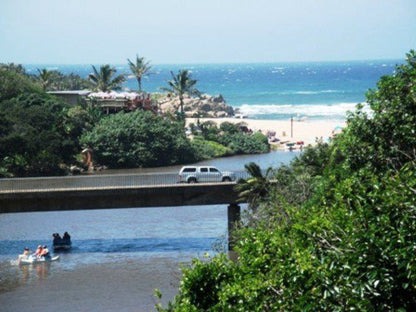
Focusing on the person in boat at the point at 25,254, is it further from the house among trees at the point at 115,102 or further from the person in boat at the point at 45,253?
the house among trees at the point at 115,102

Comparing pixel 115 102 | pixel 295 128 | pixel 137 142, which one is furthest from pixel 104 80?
pixel 295 128

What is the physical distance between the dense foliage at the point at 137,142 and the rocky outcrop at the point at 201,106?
26457 mm

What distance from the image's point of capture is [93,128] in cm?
7238

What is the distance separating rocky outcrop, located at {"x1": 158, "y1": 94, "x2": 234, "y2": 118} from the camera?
103 m

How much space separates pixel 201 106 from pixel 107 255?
239 ft

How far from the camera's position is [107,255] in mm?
40219

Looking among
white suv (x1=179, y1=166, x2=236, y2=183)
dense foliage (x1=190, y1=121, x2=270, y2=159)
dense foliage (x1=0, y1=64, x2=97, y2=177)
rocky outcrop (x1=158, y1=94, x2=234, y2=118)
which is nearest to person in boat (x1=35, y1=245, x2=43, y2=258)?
white suv (x1=179, y1=166, x2=236, y2=183)

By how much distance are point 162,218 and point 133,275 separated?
13.8 metres

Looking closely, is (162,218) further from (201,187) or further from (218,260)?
(218,260)

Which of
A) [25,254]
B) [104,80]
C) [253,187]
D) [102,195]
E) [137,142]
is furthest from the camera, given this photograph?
[104,80]

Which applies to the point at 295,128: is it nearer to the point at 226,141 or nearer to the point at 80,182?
the point at 226,141

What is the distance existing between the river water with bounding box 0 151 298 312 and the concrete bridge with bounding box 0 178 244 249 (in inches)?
73.9

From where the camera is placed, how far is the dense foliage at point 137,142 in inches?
2783

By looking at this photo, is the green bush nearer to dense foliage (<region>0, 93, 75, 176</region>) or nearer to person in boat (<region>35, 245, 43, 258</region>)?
dense foliage (<region>0, 93, 75, 176</region>)
